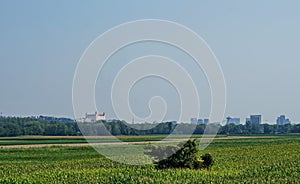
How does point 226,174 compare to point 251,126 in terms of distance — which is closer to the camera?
point 226,174

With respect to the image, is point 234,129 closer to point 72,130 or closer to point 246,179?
point 72,130

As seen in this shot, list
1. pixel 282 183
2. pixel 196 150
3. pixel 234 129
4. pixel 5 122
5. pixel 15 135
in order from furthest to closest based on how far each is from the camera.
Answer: pixel 234 129, pixel 5 122, pixel 15 135, pixel 196 150, pixel 282 183

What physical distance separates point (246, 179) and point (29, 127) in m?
109

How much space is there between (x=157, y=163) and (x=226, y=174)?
4231 mm

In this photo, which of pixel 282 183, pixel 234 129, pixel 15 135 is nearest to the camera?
pixel 282 183

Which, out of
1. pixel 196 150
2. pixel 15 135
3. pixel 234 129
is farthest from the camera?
pixel 234 129

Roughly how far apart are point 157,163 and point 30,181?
23.7 ft

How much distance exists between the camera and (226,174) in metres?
27.6

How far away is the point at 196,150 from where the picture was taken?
29.5 metres

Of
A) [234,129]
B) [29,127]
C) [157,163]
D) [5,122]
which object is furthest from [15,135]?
[157,163]

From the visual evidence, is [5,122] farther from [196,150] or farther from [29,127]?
[196,150]

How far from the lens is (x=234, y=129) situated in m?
177

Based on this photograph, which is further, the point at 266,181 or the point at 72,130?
the point at 72,130

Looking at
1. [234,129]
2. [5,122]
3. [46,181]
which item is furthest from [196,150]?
[234,129]
